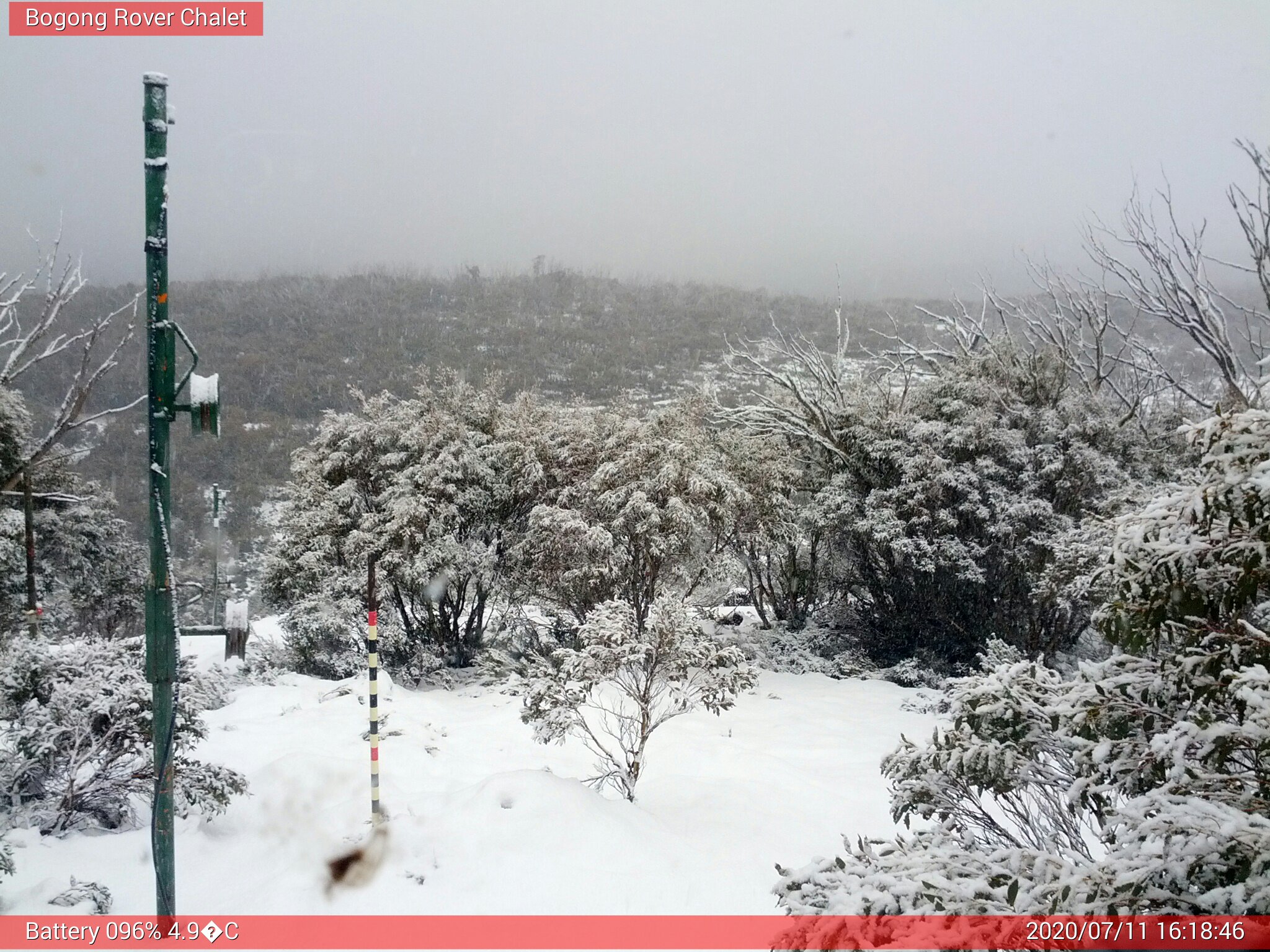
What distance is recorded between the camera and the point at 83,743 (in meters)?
4.07

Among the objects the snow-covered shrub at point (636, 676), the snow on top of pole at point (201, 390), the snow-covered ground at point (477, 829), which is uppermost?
the snow on top of pole at point (201, 390)

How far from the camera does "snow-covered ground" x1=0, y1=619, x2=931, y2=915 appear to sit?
11.9ft

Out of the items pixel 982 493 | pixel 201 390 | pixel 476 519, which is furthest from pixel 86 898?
pixel 982 493

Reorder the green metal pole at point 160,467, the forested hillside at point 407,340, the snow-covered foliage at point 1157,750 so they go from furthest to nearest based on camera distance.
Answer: the forested hillside at point 407,340
the green metal pole at point 160,467
the snow-covered foliage at point 1157,750

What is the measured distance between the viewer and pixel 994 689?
279cm

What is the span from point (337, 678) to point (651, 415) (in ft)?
19.9

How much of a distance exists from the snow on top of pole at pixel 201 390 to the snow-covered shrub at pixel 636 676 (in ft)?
10.1

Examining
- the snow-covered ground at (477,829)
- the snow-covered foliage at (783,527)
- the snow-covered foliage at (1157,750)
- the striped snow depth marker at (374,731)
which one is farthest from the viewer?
the snow-covered foliage at (783,527)

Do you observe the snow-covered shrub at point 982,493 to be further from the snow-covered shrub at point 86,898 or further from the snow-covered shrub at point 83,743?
the snow-covered shrub at point 86,898

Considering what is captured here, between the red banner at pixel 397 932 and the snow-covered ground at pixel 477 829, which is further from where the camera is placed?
the snow-covered ground at pixel 477 829

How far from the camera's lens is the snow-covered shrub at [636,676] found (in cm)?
522

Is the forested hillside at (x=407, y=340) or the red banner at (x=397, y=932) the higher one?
the forested hillside at (x=407, y=340)

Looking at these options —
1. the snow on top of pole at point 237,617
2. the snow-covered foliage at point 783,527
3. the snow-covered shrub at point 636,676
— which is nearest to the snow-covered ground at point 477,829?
the snow-covered shrub at point 636,676

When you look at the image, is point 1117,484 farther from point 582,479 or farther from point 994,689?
point 994,689
